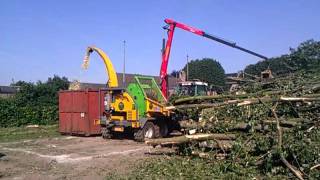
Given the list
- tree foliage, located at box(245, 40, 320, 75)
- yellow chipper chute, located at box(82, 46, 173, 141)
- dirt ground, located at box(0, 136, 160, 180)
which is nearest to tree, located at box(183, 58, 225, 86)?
tree foliage, located at box(245, 40, 320, 75)

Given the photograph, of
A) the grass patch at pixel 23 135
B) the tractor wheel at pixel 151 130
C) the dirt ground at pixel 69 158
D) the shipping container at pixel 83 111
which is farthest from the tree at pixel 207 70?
the dirt ground at pixel 69 158

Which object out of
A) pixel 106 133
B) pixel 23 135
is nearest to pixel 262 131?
pixel 106 133

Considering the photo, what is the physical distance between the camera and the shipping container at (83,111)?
19500 mm

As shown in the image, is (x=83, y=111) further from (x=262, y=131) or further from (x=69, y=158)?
(x=262, y=131)

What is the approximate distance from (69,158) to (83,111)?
676 cm

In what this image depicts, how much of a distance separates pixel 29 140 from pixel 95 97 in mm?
3524

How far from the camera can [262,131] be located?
10047 millimetres

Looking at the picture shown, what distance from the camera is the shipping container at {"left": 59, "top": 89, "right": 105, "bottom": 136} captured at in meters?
19.5

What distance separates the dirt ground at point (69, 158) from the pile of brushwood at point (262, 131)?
5.07 ft

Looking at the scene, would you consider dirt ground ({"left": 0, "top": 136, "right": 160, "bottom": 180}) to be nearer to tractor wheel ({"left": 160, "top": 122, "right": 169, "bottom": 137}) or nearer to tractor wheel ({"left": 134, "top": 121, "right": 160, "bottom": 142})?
tractor wheel ({"left": 134, "top": 121, "right": 160, "bottom": 142})

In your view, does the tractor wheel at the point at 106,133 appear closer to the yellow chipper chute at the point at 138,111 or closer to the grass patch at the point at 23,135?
the yellow chipper chute at the point at 138,111

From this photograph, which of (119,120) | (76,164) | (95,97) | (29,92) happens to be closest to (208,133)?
(76,164)

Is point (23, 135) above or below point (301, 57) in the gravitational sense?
below

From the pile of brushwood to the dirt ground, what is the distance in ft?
5.07
